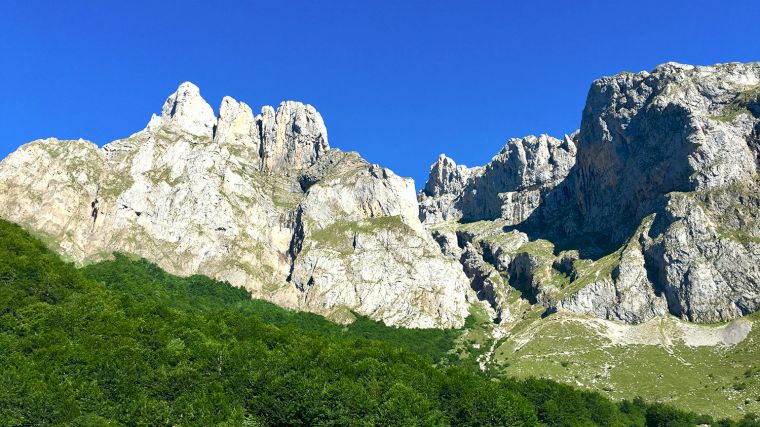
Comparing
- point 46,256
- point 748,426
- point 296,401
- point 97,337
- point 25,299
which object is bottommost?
point 748,426

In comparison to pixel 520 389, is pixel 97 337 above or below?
above

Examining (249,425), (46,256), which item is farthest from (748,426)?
(46,256)

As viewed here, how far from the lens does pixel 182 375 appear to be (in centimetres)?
9112

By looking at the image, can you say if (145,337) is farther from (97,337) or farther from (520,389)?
(520,389)

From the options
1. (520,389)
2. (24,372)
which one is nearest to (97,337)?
(24,372)

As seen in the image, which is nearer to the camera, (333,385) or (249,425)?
(249,425)

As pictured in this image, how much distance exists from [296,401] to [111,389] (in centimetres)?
2720

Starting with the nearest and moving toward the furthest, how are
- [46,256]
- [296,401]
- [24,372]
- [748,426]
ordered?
[24,372]
[296,401]
[46,256]
[748,426]

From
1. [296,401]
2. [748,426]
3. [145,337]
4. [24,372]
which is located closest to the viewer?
[24,372]

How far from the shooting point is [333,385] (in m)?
97.0

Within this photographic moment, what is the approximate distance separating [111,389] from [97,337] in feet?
43.4

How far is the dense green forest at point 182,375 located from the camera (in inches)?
3164

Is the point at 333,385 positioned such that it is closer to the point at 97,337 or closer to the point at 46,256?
the point at 97,337

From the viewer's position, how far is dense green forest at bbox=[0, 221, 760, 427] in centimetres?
8038
